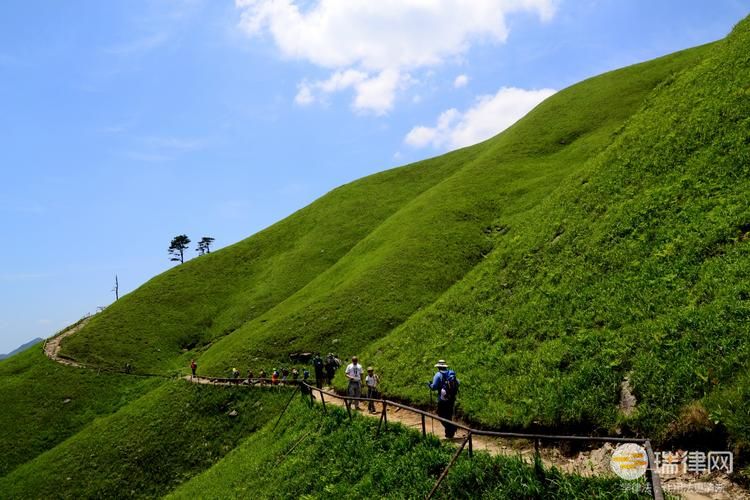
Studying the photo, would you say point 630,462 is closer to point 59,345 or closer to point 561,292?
point 561,292

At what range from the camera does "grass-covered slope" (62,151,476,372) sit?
234 ft

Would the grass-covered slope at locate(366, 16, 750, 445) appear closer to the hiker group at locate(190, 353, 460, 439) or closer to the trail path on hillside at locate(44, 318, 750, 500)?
the trail path on hillside at locate(44, 318, 750, 500)

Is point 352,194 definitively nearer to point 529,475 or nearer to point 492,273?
point 492,273

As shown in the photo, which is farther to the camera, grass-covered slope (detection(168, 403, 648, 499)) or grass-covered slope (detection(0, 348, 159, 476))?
grass-covered slope (detection(0, 348, 159, 476))

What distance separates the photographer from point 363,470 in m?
16.5

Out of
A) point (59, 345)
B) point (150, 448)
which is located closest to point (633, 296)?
point (150, 448)

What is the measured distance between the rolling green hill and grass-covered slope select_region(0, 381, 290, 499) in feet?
0.68

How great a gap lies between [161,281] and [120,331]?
1795 centimetres

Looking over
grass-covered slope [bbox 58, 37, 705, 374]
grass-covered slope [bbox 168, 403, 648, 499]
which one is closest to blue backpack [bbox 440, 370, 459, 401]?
grass-covered slope [bbox 168, 403, 648, 499]

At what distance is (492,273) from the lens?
3388cm

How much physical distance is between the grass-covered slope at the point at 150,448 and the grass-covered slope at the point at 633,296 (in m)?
16.6

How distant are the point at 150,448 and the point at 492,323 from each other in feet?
117

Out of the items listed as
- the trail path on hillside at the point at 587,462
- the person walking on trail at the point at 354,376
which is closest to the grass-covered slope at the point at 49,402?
the person walking on trail at the point at 354,376

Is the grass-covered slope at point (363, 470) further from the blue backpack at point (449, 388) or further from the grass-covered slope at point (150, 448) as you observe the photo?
the grass-covered slope at point (150, 448)
